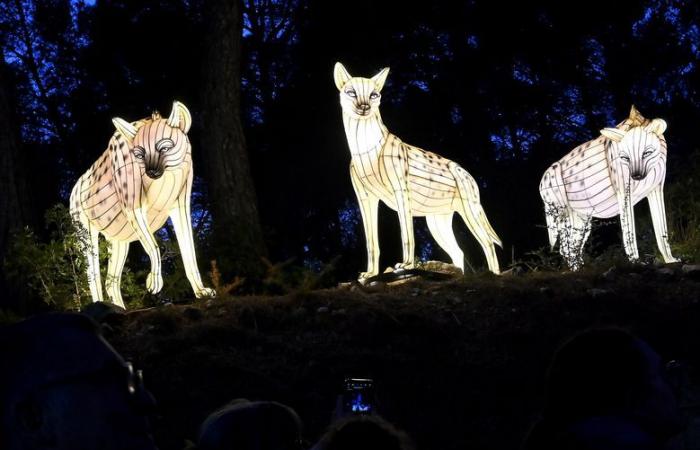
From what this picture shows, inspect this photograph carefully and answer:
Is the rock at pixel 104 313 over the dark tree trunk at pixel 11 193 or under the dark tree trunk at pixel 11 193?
under

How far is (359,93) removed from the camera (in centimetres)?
931

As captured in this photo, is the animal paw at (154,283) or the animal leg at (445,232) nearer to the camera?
the animal paw at (154,283)

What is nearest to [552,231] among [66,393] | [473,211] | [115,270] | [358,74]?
[473,211]

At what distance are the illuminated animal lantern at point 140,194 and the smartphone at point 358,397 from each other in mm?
5309

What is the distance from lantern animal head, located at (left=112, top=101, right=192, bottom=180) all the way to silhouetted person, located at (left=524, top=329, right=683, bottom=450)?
663cm

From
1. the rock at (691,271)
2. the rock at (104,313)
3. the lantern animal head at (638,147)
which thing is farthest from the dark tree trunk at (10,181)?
the rock at (691,271)

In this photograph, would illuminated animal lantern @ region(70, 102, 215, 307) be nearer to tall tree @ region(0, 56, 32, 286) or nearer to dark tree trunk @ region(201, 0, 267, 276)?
tall tree @ region(0, 56, 32, 286)

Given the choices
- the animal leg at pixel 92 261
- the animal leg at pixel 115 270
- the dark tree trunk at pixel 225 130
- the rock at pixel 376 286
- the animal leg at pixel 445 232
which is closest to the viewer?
the rock at pixel 376 286

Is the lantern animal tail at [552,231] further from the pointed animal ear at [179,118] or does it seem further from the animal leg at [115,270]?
the animal leg at [115,270]

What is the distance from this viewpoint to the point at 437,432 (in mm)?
5961

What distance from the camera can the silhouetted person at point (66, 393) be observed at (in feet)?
6.21

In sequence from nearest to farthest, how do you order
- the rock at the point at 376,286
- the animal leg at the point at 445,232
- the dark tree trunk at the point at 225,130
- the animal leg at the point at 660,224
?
the rock at the point at 376,286, the animal leg at the point at 660,224, the animal leg at the point at 445,232, the dark tree trunk at the point at 225,130

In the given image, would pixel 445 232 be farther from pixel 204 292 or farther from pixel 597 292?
pixel 597 292

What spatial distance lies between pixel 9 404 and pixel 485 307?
569 cm
